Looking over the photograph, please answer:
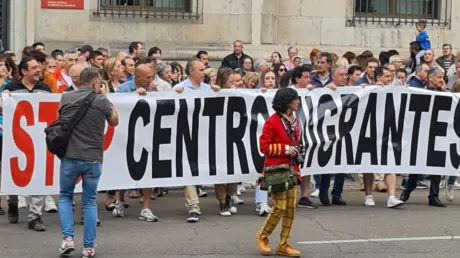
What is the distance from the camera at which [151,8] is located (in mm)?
20078

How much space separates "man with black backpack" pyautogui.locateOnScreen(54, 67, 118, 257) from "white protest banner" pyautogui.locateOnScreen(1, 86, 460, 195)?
1.66 m

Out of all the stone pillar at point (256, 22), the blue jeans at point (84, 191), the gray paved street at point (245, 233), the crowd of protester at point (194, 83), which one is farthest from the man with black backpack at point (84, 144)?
the stone pillar at point (256, 22)

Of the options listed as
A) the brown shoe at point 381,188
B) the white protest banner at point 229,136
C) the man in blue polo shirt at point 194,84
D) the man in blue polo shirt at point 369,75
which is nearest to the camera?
the white protest banner at point 229,136

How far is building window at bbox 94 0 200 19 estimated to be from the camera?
19.7 meters

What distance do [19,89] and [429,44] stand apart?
430 inches

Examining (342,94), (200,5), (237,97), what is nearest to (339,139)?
(342,94)

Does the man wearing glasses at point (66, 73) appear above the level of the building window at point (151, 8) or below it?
below

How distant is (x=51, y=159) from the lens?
11312mm

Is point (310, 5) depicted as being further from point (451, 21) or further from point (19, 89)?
point (19, 89)

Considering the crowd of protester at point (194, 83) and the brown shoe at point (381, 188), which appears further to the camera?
the brown shoe at point (381, 188)

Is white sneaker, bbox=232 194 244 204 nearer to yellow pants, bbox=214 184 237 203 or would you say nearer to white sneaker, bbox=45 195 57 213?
yellow pants, bbox=214 184 237 203

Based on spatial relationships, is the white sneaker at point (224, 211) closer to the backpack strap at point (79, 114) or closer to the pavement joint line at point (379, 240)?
the pavement joint line at point (379, 240)

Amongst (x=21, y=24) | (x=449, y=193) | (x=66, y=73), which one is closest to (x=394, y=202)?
(x=449, y=193)

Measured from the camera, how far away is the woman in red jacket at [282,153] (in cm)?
972
